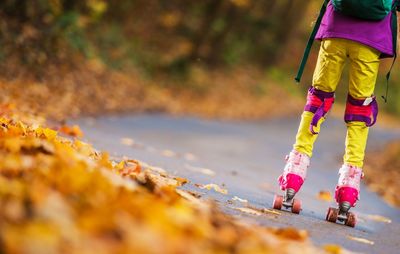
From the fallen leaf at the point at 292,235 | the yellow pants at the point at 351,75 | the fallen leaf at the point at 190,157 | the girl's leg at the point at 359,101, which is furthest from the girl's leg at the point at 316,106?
the fallen leaf at the point at 190,157

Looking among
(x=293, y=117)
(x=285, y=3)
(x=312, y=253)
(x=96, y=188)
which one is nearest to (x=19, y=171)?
(x=96, y=188)

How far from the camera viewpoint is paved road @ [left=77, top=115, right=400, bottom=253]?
15.2 ft

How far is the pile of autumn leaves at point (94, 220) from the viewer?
90.4 inches

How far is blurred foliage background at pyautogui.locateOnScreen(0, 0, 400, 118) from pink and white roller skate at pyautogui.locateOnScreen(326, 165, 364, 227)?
8.13m

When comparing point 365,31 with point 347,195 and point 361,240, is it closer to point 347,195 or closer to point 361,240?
point 347,195

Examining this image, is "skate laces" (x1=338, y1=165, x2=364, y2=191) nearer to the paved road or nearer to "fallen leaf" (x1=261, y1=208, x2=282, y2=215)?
the paved road

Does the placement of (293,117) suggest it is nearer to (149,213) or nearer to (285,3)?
(285,3)

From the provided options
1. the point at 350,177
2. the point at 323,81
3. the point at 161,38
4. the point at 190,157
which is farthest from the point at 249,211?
the point at 161,38

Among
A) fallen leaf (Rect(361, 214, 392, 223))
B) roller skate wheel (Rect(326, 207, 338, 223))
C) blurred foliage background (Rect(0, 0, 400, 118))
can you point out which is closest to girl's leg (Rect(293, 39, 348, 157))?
roller skate wheel (Rect(326, 207, 338, 223))

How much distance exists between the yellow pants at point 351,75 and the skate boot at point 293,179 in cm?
8

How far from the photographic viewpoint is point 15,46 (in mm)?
12844

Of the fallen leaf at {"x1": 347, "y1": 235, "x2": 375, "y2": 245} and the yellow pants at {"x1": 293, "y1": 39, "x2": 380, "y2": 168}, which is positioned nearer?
the fallen leaf at {"x1": 347, "y1": 235, "x2": 375, "y2": 245}

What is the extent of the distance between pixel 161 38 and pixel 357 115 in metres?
17.4

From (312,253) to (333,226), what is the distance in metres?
1.56
